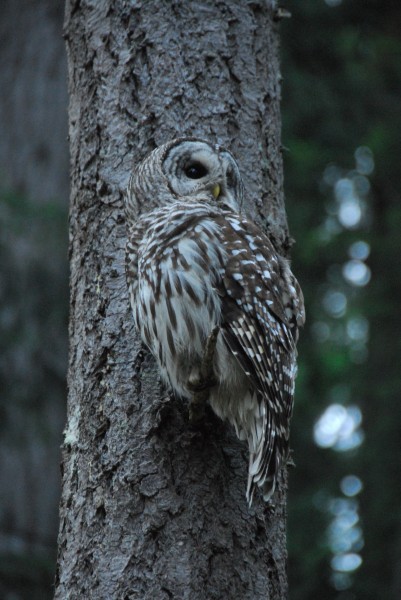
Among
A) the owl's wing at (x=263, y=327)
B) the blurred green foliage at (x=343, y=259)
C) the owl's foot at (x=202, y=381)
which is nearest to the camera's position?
the owl's foot at (x=202, y=381)

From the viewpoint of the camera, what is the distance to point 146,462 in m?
2.93

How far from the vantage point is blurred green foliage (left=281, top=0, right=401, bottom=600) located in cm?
714

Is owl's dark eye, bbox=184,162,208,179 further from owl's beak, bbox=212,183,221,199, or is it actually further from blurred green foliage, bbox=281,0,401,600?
blurred green foliage, bbox=281,0,401,600

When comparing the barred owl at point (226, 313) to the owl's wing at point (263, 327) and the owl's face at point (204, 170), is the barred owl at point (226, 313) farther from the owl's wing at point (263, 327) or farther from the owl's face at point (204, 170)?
the owl's face at point (204, 170)

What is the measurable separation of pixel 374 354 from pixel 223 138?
508cm

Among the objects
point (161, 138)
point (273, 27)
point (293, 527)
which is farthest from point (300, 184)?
point (161, 138)

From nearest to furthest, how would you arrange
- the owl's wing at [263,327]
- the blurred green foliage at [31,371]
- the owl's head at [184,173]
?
1. the owl's wing at [263,327]
2. the owl's head at [184,173]
3. the blurred green foliage at [31,371]

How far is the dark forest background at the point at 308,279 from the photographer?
20.7 feet

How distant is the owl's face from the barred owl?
179 mm

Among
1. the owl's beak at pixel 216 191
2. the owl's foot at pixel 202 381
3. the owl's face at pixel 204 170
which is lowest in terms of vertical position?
the owl's foot at pixel 202 381

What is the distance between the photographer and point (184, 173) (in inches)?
137

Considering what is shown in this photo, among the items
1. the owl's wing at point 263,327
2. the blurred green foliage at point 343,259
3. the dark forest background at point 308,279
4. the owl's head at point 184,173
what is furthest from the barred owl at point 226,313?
the blurred green foliage at point 343,259

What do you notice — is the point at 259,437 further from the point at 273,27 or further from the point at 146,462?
the point at 273,27

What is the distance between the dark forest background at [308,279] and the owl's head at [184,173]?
281cm
